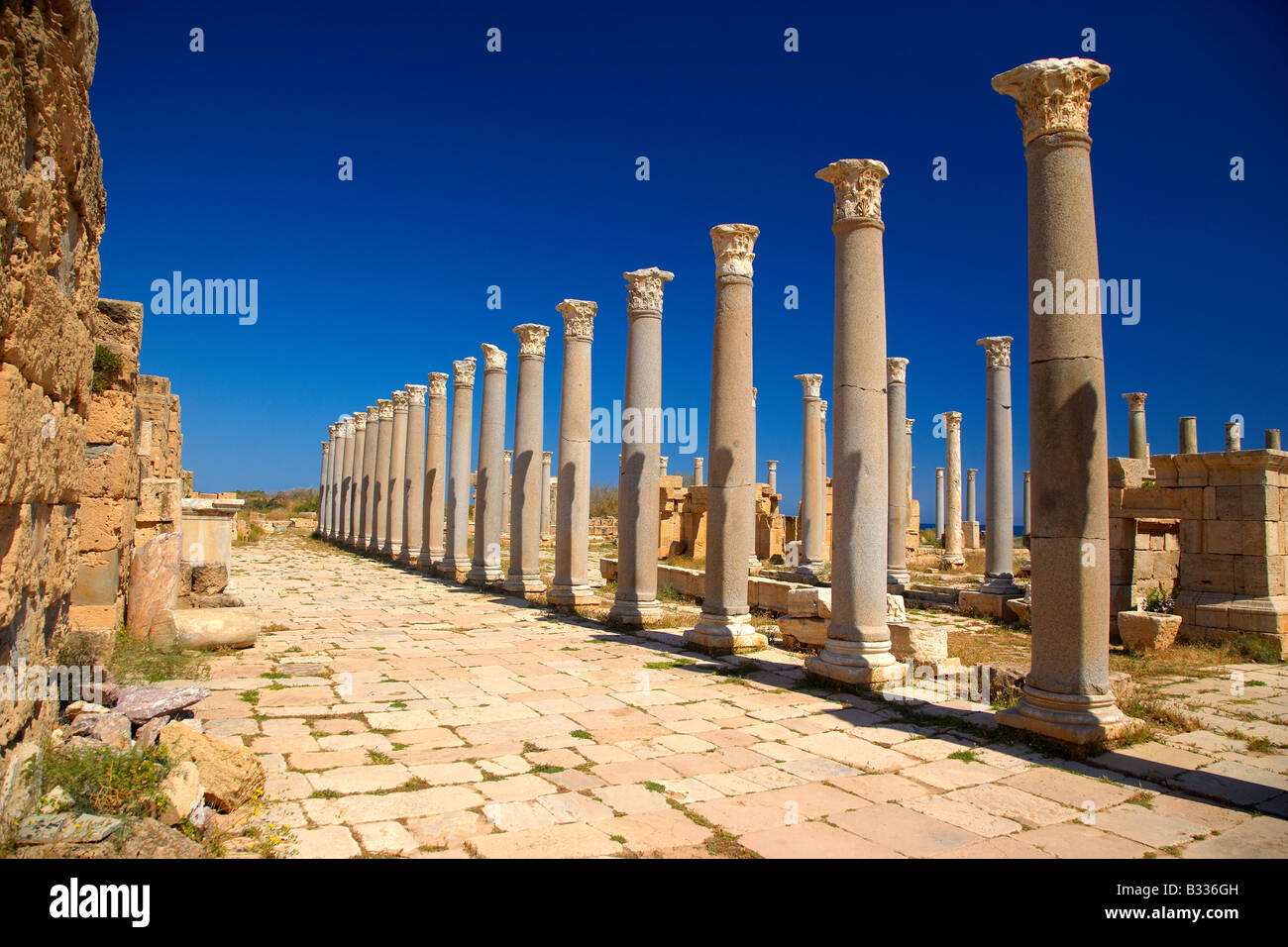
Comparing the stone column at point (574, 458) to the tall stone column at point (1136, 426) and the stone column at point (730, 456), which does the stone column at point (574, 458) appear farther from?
the tall stone column at point (1136, 426)

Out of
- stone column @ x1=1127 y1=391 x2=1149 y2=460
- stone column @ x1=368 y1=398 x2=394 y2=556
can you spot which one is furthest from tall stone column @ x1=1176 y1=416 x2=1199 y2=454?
stone column @ x1=368 y1=398 x2=394 y2=556

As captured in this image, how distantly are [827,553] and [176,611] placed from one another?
20.4 meters

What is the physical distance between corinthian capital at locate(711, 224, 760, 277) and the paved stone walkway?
A: 5518 mm

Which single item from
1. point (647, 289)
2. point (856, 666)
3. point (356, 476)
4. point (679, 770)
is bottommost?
Answer: point (679, 770)

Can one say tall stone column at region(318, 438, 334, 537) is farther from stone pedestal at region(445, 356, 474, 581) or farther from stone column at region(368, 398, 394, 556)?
stone pedestal at region(445, 356, 474, 581)

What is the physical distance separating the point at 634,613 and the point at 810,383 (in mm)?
12647

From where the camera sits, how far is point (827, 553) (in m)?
26.4

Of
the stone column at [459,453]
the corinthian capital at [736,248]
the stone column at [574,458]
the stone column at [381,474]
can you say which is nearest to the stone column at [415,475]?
the stone column at [459,453]

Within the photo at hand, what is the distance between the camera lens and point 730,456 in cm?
1075

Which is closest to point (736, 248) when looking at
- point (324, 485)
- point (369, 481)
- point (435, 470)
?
point (435, 470)

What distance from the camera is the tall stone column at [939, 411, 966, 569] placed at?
1132 inches

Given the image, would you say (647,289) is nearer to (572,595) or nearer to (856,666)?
(572,595)

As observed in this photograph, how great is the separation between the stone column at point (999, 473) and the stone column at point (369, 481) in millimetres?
22218
